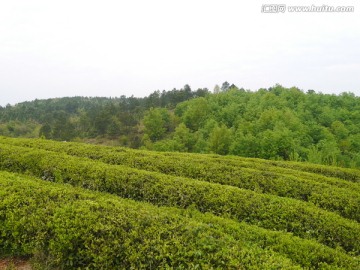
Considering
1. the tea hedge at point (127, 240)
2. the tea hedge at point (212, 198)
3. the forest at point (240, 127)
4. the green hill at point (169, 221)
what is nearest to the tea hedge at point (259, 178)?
the green hill at point (169, 221)

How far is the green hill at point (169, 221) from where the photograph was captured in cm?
509

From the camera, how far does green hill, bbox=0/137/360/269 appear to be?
509 cm

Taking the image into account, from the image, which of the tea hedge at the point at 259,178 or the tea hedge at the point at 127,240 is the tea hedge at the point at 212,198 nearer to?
the tea hedge at the point at 127,240

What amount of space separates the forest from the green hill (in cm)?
1899

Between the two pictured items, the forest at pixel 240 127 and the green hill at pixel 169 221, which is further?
the forest at pixel 240 127

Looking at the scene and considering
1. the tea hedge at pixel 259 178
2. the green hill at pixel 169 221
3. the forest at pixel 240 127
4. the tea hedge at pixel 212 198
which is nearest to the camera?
the green hill at pixel 169 221

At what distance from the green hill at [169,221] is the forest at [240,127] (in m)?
19.0

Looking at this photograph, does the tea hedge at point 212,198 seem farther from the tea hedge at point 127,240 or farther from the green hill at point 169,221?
the tea hedge at point 127,240

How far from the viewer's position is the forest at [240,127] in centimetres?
3868

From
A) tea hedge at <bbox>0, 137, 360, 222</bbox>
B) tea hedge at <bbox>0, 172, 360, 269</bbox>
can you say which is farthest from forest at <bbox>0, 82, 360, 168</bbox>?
tea hedge at <bbox>0, 172, 360, 269</bbox>

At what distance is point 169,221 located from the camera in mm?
6008

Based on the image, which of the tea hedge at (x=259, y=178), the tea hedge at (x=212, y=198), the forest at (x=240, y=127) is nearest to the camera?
the tea hedge at (x=212, y=198)

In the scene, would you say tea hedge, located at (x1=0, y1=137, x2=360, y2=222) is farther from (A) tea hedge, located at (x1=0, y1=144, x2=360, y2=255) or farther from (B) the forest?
(B) the forest

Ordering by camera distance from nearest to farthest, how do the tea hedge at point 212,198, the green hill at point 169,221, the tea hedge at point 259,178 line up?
the green hill at point 169,221
the tea hedge at point 212,198
the tea hedge at point 259,178
